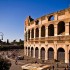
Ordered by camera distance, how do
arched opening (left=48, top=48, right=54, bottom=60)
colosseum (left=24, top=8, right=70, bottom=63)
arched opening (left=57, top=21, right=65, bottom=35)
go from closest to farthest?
colosseum (left=24, top=8, right=70, bottom=63), arched opening (left=57, top=21, right=65, bottom=35), arched opening (left=48, top=48, right=54, bottom=60)

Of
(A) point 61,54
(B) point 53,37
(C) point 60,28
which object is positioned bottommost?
(A) point 61,54

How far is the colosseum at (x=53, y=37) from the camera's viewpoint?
1344 inches

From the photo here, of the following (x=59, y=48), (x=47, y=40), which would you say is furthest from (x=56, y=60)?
(x=47, y=40)

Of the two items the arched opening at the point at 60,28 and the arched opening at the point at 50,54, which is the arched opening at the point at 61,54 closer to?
the arched opening at the point at 50,54

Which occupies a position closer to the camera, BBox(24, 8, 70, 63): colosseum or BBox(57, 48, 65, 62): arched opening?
BBox(24, 8, 70, 63): colosseum

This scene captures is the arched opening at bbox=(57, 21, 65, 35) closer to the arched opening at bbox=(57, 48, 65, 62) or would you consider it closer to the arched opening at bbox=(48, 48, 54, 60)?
the arched opening at bbox=(57, 48, 65, 62)

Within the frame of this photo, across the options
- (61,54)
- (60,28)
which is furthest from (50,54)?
(60,28)

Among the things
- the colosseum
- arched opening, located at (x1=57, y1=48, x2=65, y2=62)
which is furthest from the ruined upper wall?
arched opening, located at (x1=57, y1=48, x2=65, y2=62)

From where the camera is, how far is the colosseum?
34.1 metres

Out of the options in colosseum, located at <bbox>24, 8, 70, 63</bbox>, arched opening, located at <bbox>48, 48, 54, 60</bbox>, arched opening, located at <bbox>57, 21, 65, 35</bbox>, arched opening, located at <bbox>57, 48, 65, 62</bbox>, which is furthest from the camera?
arched opening, located at <bbox>48, 48, 54, 60</bbox>

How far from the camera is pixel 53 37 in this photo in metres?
37.3

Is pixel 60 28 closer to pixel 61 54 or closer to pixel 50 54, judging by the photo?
pixel 61 54

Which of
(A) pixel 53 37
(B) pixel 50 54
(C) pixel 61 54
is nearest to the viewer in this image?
(C) pixel 61 54

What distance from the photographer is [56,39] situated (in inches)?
1432
